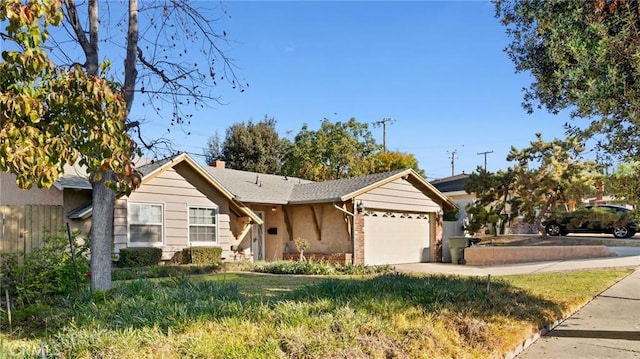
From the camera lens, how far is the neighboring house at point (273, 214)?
51.5 ft

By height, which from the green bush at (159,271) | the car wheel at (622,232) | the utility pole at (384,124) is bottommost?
the green bush at (159,271)

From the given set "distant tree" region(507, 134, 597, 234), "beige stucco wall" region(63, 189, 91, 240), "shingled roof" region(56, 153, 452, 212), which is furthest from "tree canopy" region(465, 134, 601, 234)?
"beige stucco wall" region(63, 189, 91, 240)

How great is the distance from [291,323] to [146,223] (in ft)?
38.3

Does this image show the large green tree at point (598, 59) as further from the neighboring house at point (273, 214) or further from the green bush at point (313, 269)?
the neighboring house at point (273, 214)

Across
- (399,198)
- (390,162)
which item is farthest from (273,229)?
(390,162)

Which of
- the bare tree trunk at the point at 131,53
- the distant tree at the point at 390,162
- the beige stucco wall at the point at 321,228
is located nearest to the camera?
the bare tree trunk at the point at 131,53

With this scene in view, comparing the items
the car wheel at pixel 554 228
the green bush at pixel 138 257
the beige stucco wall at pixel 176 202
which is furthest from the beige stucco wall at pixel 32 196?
the car wheel at pixel 554 228

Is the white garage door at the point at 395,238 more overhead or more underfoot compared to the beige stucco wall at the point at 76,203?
more underfoot

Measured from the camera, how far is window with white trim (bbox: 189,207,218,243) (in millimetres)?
16953

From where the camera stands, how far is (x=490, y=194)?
872 inches

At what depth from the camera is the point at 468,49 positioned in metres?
11.5

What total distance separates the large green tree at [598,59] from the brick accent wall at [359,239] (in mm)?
11394

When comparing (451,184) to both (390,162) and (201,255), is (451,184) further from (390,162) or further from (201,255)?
(201,255)

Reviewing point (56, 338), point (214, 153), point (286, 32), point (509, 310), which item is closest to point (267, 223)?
point (286, 32)
